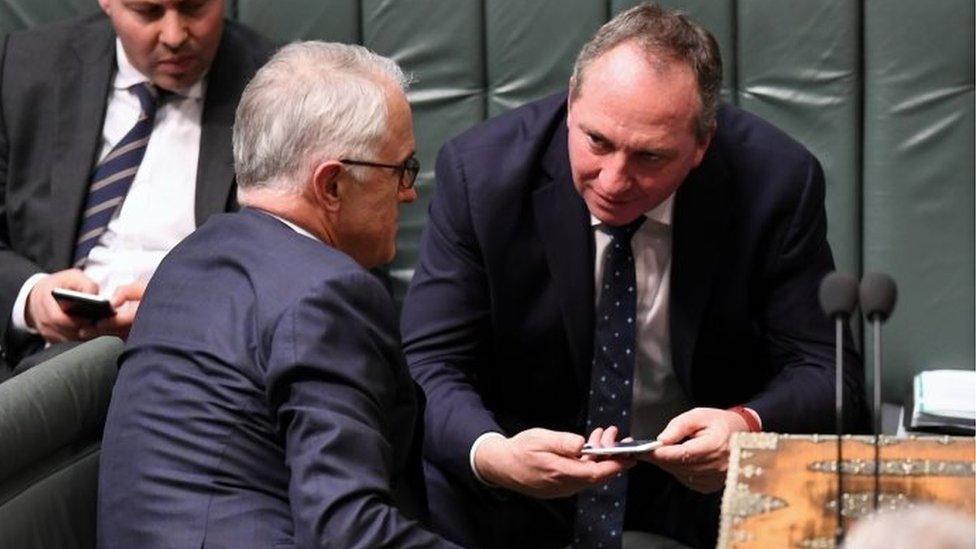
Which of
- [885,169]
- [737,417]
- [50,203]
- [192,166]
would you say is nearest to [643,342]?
[737,417]

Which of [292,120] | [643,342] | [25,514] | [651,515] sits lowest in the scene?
[651,515]

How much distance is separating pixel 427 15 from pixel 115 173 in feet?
2.60

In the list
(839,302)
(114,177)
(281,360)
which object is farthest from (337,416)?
(114,177)

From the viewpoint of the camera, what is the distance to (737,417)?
9.55 feet

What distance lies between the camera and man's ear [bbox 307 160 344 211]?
101 inches

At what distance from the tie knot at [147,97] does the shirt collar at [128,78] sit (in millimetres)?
19

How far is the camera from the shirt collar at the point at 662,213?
3.18m

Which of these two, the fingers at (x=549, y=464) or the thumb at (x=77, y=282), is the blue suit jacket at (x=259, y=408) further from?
the thumb at (x=77, y=282)

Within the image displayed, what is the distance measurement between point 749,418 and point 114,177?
5.24ft

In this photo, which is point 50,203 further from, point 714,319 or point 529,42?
point 714,319

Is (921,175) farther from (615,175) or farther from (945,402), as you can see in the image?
(615,175)

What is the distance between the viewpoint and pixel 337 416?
88.9 inches

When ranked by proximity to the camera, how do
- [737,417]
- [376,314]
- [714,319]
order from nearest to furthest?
1. [376,314]
2. [737,417]
3. [714,319]

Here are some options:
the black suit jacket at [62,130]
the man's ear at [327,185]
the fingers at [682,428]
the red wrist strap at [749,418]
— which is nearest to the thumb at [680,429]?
the fingers at [682,428]
